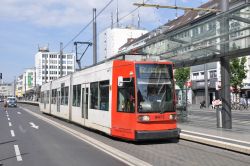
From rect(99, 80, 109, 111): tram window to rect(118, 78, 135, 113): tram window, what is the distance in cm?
123

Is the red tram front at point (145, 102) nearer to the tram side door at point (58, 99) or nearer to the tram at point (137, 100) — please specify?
the tram at point (137, 100)

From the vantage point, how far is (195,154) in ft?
40.2

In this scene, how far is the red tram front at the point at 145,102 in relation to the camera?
14.6 metres

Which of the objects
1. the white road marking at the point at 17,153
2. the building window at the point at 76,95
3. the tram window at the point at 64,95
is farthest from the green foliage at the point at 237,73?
the white road marking at the point at 17,153

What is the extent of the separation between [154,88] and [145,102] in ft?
2.10

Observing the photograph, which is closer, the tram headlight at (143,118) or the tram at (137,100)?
the tram headlight at (143,118)

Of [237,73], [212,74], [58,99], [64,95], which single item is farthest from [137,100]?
[212,74]

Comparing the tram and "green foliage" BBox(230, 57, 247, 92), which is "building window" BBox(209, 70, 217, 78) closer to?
"green foliage" BBox(230, 57, 247, 92)

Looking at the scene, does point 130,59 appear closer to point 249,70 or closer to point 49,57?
point 249,70

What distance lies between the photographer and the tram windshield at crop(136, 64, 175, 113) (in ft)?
48.4

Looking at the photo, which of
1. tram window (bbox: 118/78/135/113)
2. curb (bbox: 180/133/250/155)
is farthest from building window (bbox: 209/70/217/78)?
tram window (bbox: 118/78/135/113)

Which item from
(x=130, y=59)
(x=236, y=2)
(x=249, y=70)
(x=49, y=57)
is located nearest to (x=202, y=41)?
(x=130, y=59)

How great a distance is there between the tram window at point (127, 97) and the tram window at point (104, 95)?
4.05 ft

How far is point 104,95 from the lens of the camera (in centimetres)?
1725
